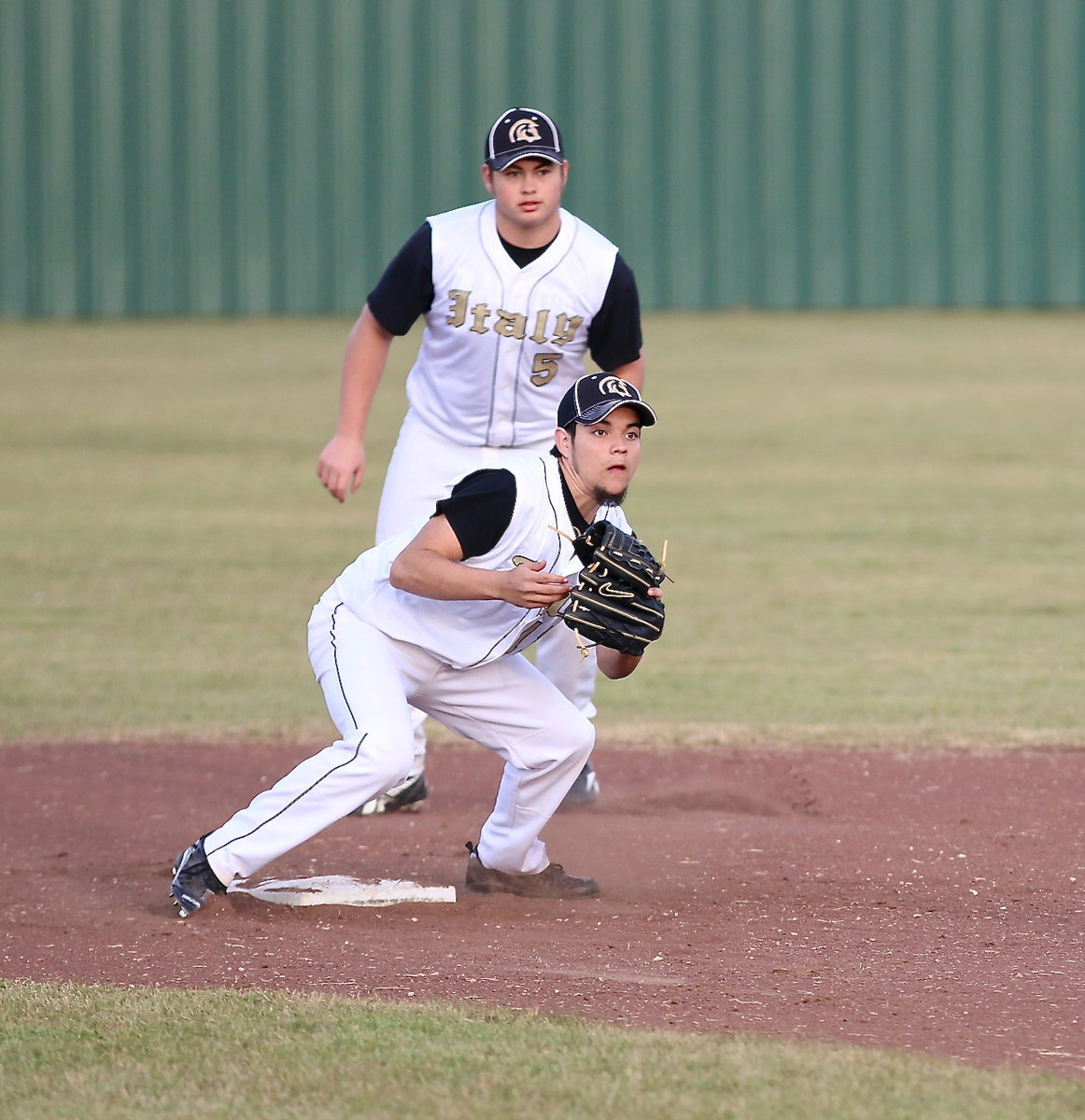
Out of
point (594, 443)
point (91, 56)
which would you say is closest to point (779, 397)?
point (91, 56)

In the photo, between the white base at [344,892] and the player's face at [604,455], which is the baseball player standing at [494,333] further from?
the player's face at [604,455]

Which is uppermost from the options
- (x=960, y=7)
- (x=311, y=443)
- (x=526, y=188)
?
(x=960, y=7)

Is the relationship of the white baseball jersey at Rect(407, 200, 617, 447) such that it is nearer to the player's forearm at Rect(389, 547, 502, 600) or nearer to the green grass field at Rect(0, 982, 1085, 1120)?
the player's forearm at Rect(389, 547, 502, 600)

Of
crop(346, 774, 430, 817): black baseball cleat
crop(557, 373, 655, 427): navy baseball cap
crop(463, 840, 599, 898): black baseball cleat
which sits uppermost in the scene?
crop(557, 373, 655, 427): navy baseball cap

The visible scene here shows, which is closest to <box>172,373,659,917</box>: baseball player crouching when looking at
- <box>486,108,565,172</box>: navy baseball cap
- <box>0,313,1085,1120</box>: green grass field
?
<box>0,313,1085,1120</box>: green grass field

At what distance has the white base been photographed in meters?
4.41

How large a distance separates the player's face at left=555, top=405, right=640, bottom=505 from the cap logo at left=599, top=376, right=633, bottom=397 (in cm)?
4

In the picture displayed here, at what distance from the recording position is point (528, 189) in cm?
520

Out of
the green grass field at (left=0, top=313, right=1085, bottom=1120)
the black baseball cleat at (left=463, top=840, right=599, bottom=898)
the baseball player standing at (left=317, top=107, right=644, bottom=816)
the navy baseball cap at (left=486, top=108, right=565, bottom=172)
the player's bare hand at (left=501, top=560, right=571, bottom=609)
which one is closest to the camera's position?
the green grass field at (left=0, top=313, right=1085, bottom=1120)

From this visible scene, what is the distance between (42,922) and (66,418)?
41.5ft

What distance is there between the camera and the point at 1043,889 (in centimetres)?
462

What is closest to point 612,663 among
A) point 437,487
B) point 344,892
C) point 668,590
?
point 344,892

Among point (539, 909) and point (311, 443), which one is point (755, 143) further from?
point (539, 909)

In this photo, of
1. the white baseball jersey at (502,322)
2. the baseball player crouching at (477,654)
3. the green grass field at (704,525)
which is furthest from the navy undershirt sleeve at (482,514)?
the green grass field at (704,525)
